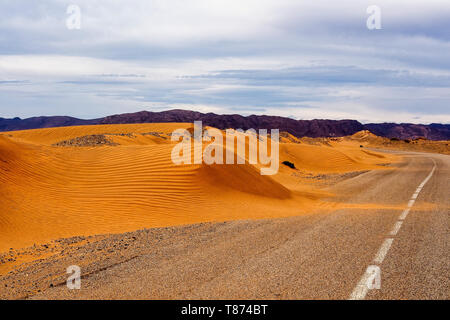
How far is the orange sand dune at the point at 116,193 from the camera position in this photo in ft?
37.0

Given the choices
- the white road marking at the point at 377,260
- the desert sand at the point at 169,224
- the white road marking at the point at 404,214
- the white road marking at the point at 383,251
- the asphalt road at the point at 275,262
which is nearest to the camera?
the white road marking at the point at 377,260

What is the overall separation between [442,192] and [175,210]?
11046mm

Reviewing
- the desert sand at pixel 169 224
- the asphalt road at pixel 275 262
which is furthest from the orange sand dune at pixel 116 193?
the asphalt road at pixel 275 262

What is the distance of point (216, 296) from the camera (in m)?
4.97

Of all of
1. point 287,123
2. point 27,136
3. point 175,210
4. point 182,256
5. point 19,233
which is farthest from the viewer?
point 287,123

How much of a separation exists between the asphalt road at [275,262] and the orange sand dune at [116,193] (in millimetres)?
2465

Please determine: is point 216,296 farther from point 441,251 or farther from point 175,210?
point 175,210

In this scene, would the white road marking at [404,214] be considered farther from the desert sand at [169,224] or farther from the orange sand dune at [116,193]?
the orange sand dune at [116,193]

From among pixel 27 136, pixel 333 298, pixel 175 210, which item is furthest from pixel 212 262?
pixel 27 136

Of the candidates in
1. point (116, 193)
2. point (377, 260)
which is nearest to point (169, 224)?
point (116, 193)

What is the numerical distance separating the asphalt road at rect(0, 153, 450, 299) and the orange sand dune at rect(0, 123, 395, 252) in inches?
97.1

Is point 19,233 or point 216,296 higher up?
point 216,296

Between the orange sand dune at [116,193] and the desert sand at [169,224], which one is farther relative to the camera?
the orange sand dune at [116,193]

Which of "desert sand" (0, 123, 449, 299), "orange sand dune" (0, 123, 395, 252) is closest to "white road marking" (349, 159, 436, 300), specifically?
"desert sand" (0, 123, 449, 299)
